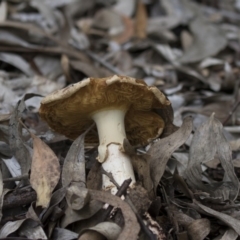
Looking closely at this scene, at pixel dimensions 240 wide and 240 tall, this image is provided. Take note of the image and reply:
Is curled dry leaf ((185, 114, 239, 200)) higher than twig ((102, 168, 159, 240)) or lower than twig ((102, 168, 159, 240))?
lower

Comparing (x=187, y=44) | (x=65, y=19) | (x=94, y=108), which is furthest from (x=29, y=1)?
(x=94, y=108)

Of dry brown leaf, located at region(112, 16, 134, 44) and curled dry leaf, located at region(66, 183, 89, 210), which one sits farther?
dry brown leaf, located at region(112, 16, 134, 44)

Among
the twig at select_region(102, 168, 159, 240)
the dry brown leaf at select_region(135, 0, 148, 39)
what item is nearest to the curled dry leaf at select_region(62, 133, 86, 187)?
the twig at select_region(102, 168, 159, 240)

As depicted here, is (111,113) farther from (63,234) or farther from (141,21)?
(141,21)

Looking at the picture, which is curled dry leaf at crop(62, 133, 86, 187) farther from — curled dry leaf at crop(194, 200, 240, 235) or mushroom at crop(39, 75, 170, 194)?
curled dry leaf at crop(194, 200, 240, 235)

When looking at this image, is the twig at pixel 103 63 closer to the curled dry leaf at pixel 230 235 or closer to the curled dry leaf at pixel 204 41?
the curled dry leaf at pixel 204 41

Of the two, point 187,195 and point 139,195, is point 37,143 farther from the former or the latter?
point 187,195
